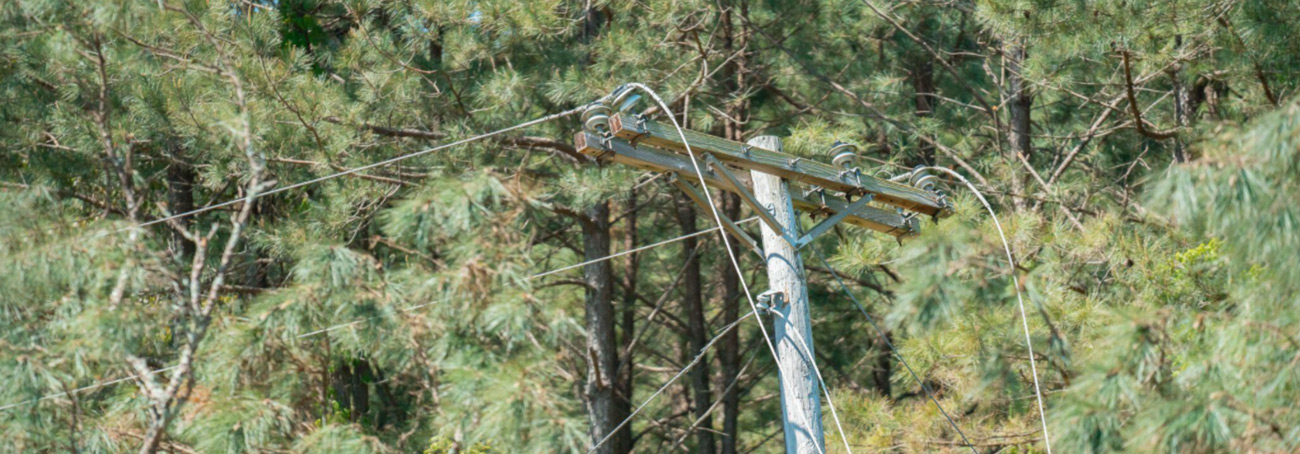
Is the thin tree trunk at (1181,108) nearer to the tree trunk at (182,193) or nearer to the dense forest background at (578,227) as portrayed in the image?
the dense forest background at (578,227)

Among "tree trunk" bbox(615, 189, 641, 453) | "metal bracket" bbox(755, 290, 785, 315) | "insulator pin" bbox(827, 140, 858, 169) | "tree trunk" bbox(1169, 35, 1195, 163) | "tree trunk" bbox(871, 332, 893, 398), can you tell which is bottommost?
"tree trunk" bbox(871, 332, 893, 398)

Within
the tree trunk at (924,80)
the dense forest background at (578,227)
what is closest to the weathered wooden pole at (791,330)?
the dense forest background at (578,227)

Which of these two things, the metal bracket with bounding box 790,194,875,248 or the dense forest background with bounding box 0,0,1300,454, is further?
the metal bracket with bounding box 790,194,875,248

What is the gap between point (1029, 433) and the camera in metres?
7.80

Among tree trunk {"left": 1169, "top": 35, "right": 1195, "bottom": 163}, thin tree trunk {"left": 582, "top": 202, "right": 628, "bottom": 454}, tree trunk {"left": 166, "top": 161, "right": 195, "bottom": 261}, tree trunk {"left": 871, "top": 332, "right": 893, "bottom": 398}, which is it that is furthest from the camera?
tree trunk {"left": 871, "top": 332, "right": 893, "bottom": 398}

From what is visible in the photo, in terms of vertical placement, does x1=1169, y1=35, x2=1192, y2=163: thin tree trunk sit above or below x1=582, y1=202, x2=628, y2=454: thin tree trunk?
above

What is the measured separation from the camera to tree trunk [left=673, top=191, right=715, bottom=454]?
12.2m

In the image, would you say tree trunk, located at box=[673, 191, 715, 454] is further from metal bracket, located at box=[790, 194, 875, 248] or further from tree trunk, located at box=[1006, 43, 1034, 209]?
metal bracket, located at box=[790, 194, 875, 248]

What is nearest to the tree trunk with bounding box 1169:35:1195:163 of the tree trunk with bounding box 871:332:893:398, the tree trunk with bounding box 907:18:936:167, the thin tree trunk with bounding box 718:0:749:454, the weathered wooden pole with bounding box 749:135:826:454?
the tree trunk with bounding box 907:18:936:167

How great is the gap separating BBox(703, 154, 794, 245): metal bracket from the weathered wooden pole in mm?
22

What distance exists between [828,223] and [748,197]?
55cm

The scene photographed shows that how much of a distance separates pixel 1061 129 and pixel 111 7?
9.25 m

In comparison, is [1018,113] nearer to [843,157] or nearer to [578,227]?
[578,227]

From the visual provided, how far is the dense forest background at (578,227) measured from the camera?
457 centimetres
